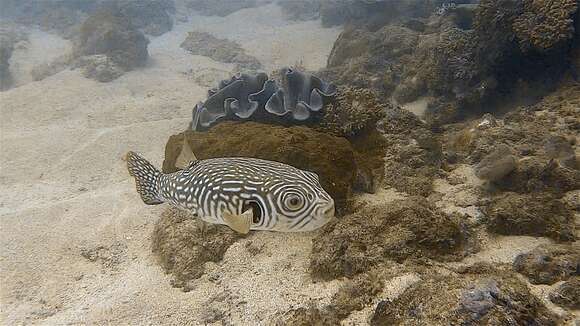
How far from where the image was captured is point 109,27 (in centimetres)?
1739

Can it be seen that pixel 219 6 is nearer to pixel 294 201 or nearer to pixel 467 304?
pixel 294 201

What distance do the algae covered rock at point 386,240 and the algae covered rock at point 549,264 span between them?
552 mm

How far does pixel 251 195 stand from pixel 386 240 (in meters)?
1.41

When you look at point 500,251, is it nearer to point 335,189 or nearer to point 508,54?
point 335,189

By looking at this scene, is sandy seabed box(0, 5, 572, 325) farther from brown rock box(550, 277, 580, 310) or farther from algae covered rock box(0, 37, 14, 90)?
algae covered rock box(0, 37, 14, 90)

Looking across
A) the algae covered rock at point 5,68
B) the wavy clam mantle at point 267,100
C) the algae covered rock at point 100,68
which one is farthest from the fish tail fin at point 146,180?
the algae covered rock at point 5,68

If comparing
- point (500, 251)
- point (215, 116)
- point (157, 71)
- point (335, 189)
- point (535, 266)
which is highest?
point (535, 266)

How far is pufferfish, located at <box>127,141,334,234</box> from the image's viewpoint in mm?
2920

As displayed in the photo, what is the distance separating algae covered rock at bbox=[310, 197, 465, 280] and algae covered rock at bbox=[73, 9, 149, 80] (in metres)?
14.9

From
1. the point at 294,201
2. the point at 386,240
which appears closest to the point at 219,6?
the point at 386,240

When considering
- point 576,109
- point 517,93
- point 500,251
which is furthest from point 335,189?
point 517,93

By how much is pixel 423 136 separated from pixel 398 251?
8.55ft

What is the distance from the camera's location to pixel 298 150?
4.64 metres

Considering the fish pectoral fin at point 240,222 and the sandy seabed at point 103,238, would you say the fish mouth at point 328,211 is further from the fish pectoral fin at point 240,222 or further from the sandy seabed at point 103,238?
the sandy seabed at point 103,238
